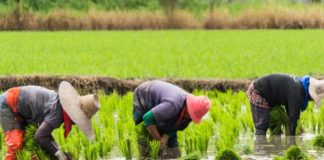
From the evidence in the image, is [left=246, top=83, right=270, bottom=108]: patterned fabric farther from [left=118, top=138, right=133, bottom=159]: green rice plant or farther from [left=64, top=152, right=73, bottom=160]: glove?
[left=64, top=152, right=73, bottom=160]: glove

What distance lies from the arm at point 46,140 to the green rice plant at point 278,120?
2429 mm

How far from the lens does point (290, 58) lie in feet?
50.0

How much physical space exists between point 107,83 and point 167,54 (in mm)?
5573

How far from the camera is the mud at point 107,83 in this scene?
11.0 metres

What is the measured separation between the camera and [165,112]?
258 inches

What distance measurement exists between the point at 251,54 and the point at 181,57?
1.42m

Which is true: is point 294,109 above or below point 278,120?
above

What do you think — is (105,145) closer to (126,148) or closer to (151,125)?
(126,148)

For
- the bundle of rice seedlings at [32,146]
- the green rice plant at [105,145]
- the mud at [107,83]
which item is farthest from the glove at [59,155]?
the mud at [107,83]

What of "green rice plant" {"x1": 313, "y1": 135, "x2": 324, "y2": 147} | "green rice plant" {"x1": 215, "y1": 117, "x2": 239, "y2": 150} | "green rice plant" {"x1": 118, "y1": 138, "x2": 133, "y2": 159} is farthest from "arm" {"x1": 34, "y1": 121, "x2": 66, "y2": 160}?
"green rice plant" {"x1": 313, "y1": 135, "x2": 324, "y2": 147}

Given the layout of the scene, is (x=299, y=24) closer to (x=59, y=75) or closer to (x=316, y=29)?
(x=316, y=29)

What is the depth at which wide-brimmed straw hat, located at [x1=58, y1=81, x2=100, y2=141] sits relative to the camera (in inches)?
241

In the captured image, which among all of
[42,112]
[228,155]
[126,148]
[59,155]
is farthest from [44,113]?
[228,155]

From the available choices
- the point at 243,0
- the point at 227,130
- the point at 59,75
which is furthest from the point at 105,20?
the point at 227,130
